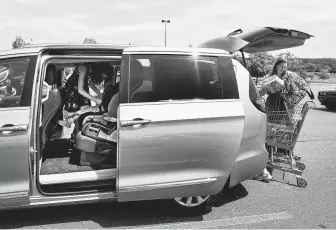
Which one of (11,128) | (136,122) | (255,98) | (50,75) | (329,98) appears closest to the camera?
(11,128)

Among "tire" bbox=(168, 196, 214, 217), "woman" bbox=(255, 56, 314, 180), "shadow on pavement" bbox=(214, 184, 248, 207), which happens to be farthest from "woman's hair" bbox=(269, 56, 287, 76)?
"tire" bbox=(168, 196, 214, 217)

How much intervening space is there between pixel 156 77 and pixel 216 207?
1.68 meters

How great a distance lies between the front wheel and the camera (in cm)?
386

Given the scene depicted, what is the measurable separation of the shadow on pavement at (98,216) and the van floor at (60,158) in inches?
16.6

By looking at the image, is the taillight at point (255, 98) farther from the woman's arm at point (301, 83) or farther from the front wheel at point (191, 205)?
the woman's arm at point (301, 83)

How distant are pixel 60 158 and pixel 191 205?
1.80 metres

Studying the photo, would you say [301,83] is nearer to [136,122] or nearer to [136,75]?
[136,75]

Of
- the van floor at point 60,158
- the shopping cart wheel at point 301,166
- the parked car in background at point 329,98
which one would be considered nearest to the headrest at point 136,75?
the van floor at point 60,158

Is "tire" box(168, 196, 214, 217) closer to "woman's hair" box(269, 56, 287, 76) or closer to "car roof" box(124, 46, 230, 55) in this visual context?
"car roof" box(124, 46, 230, 55)

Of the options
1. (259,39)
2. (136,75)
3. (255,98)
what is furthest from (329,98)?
(136,75)

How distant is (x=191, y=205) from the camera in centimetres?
388

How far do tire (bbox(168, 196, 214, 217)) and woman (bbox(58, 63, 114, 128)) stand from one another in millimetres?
1787

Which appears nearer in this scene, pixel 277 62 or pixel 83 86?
pixel 83 86

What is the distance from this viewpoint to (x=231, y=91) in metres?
3.85
